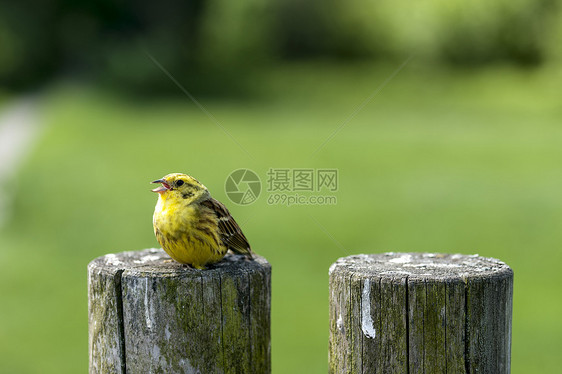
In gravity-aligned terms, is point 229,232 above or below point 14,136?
below

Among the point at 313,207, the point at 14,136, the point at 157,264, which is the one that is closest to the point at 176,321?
the point at 157,264

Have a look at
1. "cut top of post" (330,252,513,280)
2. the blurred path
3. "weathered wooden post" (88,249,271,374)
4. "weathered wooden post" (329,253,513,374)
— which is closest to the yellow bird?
"weathered wooden post" (88,249,271,374)

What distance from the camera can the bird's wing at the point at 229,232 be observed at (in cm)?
356

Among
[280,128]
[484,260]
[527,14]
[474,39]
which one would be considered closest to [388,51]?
[474,39]

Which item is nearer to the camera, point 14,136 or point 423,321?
point 423,321

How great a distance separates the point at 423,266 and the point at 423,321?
39cm

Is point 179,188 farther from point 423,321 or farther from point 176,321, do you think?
point 423,321

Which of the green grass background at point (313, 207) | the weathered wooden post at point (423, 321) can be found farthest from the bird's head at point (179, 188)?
the green grass background at point (313, 207)

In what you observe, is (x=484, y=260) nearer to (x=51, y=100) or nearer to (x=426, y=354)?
(x=426, y=354)

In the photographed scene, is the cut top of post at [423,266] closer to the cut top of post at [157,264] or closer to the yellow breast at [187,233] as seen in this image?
the cut top of post at [157,264]

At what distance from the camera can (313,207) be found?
1220 centimetres

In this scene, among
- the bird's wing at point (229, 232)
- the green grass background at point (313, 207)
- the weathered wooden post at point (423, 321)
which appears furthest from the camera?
the green grass background at point (313, 207)

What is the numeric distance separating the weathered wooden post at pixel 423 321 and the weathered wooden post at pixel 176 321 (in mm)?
413

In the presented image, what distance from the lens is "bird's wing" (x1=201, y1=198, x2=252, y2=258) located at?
356 centimetres
